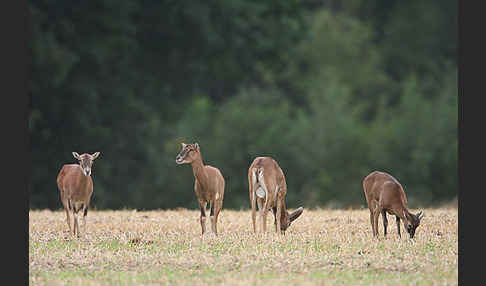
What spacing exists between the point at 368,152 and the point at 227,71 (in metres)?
8.32

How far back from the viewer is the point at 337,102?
41594 mm

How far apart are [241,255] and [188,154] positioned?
2540 mm

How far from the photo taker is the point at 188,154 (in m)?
13.0

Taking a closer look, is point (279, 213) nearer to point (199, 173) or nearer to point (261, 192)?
point (261, 192)

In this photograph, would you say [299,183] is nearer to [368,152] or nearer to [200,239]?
[368,152]

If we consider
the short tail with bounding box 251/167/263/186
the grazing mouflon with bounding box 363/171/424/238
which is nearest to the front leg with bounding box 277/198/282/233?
the short tail with bounding box 251/167/263/186

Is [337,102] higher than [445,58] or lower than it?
lower

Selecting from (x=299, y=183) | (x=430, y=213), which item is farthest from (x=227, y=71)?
(x=430, y=213)

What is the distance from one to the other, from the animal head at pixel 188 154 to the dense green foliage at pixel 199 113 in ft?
39.3

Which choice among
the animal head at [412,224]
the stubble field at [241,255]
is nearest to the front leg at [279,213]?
the stubble field at [241,255]

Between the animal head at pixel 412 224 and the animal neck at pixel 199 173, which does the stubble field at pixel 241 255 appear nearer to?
the animal head at pixel 412 224

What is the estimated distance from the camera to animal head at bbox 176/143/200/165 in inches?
510

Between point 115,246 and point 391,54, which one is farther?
point 391,54

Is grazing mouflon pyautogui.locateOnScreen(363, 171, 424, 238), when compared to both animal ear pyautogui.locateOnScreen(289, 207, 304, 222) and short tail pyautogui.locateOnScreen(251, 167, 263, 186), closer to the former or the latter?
animal ear pyautogui.locateOnScreen(289, 207, 304, 222)
